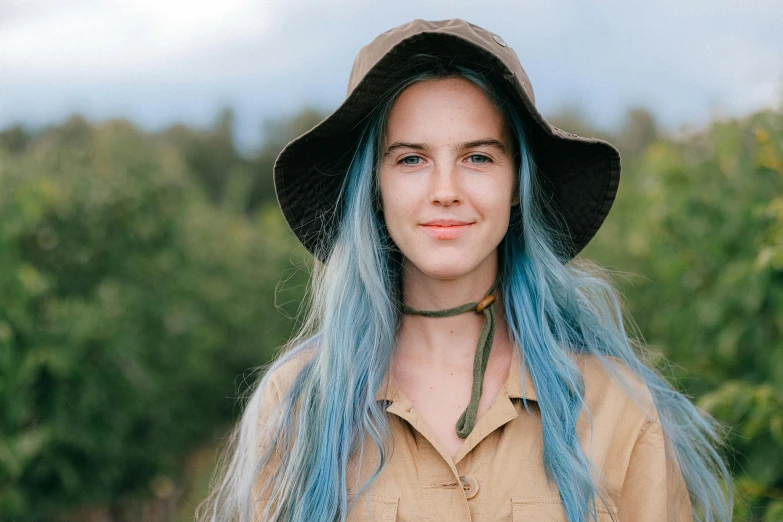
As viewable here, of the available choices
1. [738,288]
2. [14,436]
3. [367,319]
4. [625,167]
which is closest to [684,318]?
[738,288]

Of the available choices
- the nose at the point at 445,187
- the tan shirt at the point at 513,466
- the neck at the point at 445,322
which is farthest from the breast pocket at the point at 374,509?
the nose at the point at 445,187

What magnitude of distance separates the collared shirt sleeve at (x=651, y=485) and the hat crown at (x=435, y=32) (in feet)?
2.92

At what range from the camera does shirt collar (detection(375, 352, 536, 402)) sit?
6.91 ft

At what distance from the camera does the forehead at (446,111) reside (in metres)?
2.07

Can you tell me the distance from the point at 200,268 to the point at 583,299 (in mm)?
5699

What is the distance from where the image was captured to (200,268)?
7582mm

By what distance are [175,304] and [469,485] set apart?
506cm

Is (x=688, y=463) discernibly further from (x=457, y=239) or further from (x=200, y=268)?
(x=200, y=268)

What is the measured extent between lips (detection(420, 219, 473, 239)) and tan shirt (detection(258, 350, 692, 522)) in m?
0.39

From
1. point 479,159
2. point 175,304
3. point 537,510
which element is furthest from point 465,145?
point 175,304

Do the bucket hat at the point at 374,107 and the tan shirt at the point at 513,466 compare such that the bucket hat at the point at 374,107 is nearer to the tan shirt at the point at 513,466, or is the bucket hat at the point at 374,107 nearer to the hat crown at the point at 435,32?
the hat crown at the point at 435,32

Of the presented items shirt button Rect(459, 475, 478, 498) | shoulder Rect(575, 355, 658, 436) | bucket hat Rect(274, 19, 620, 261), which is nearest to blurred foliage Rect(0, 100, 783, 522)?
bucket hat Rect(274, 19, 620, 261)

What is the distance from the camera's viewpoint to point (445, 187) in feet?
6.66

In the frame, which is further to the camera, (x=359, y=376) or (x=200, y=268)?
(x=200, y=268)
